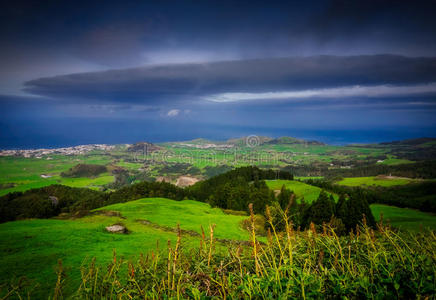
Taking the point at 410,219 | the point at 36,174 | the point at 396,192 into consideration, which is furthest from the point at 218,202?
the point at 36,174

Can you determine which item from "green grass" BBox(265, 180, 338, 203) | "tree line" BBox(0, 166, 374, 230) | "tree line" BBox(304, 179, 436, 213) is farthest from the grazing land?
"tree line" BBox(304, 179, 436, 213)

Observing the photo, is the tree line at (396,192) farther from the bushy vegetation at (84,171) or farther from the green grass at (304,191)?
the bushy vegetation at (84,171)

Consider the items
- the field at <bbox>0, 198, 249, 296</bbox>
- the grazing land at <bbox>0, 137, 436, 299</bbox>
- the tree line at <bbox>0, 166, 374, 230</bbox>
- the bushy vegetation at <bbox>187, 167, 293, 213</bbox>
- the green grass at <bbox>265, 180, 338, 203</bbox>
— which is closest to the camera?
the grazing land at <bbox>0, 137, 436, 299</bbox>

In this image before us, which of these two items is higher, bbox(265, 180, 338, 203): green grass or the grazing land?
the grazing land

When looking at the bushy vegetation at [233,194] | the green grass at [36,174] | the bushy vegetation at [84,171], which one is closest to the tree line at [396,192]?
the bushy vegetation at [233,194]

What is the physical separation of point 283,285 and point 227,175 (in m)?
85.0

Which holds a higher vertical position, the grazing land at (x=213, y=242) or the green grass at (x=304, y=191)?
the grazing land at (x=213, y=242)

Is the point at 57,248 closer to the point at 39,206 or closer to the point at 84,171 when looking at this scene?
the point at 39,206

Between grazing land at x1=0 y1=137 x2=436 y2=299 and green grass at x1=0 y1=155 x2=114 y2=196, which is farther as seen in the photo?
green grass at x1=0 y1=155 x2=114 y2=196

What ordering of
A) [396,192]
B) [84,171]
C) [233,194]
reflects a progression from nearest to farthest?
[233,194] < [396,192] < [84,171]

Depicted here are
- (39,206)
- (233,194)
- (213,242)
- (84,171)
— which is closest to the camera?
(213,242)

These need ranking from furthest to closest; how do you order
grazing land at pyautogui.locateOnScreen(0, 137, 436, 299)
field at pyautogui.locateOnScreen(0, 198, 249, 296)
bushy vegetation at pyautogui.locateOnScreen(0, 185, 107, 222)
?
1. bushy vegetation at pyautogui.locateOnScreen(0, 185, 107, 222)
2. field at pyautogui.locateOnScreen(0, 198, 249, 296)
3. grazing land at pyautogui.locateOnScreen(0, 137, 436, 299)

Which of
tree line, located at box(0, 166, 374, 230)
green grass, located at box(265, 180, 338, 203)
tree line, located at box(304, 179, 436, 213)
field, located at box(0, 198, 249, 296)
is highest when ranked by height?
field, located at box(0, 198, 249, 296)

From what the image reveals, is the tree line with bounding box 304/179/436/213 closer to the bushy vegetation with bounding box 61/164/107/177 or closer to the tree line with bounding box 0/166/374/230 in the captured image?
the tree line with bounding box 0/166/374/230
